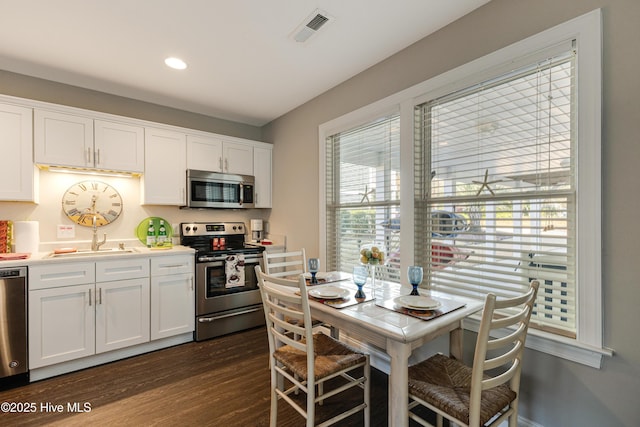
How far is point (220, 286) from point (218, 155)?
61.3 inches

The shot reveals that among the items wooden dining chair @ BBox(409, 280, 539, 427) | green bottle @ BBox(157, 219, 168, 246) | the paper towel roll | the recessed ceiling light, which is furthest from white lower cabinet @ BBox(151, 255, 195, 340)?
wooden dining chair @ BBox(409, 280, 539, 427)

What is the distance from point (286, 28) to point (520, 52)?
151 cm

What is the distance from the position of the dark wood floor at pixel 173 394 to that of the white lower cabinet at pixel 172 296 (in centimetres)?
26

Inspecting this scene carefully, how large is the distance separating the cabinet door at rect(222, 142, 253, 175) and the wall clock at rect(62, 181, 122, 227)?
1.22 metres

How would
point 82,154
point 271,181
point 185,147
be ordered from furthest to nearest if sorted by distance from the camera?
point 271,181 < point 185,147 < point 82,154

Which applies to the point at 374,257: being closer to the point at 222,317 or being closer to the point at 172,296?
the point at 222,317

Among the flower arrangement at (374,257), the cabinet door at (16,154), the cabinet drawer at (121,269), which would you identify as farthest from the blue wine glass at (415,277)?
the cabinet door at (16,154)

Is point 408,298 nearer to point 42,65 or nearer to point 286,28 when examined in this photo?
point 286,28

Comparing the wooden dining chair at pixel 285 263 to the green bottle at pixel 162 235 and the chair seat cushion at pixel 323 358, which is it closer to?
the chair seat cushion at pixel 323 358

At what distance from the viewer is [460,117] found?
6.75 ft

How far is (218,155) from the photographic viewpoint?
142 inches

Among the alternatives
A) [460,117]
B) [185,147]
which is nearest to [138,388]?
[185,147]

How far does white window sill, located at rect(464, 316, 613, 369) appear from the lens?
143 centimetres

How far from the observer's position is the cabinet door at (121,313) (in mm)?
2600
